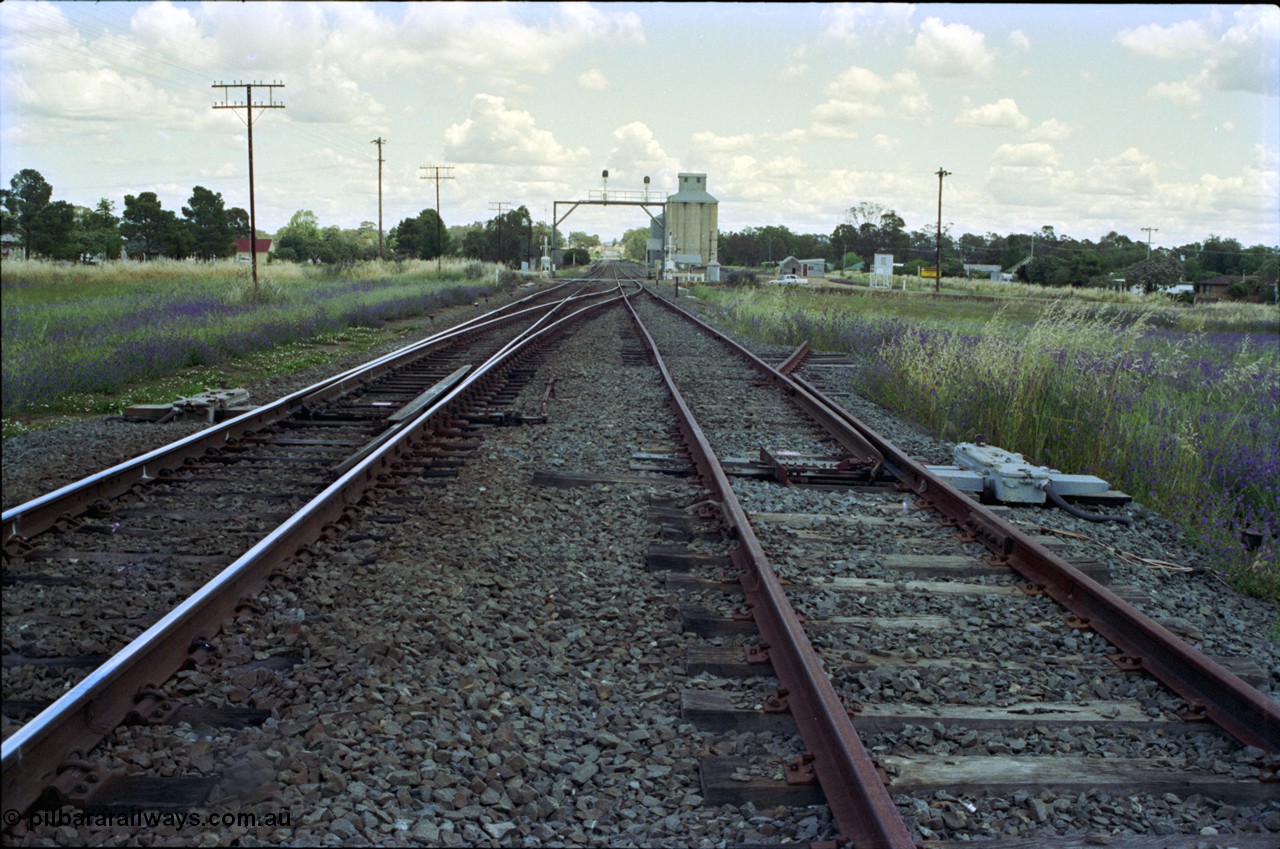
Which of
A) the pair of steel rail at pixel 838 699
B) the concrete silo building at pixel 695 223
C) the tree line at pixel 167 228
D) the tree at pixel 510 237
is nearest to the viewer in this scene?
the pair of steel rail at pixel 838 699

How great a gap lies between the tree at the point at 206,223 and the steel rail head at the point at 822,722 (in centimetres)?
5888

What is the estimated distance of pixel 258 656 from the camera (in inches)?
157

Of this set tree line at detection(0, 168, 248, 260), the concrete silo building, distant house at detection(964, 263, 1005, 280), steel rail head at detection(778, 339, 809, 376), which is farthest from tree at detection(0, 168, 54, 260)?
distant house at detection(964, 263, 1005, 280)

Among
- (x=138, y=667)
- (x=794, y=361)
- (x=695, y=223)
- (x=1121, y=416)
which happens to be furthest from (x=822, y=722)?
(x=695, y=223)

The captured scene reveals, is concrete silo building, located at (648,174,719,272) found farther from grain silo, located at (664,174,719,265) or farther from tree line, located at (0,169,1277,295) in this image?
tree line, located at (0,169,1277,295)

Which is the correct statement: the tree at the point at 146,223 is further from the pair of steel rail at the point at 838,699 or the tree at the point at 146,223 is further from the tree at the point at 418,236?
the pair of steel rail at the point at 838,699

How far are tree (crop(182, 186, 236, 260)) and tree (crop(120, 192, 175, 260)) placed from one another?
2951mm

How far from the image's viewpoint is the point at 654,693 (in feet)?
12.6

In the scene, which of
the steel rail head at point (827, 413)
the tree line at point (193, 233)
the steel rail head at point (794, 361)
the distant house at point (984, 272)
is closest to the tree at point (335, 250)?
the tree line at point (193, 233)

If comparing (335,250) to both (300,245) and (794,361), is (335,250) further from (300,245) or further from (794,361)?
(794,361)

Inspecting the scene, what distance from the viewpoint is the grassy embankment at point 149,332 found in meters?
3.70

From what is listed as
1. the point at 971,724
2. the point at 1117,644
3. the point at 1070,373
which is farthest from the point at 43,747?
the point at 1070,373

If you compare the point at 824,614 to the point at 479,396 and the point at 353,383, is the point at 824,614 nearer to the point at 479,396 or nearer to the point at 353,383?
the point at 479,396

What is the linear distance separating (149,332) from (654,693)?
1211cm
